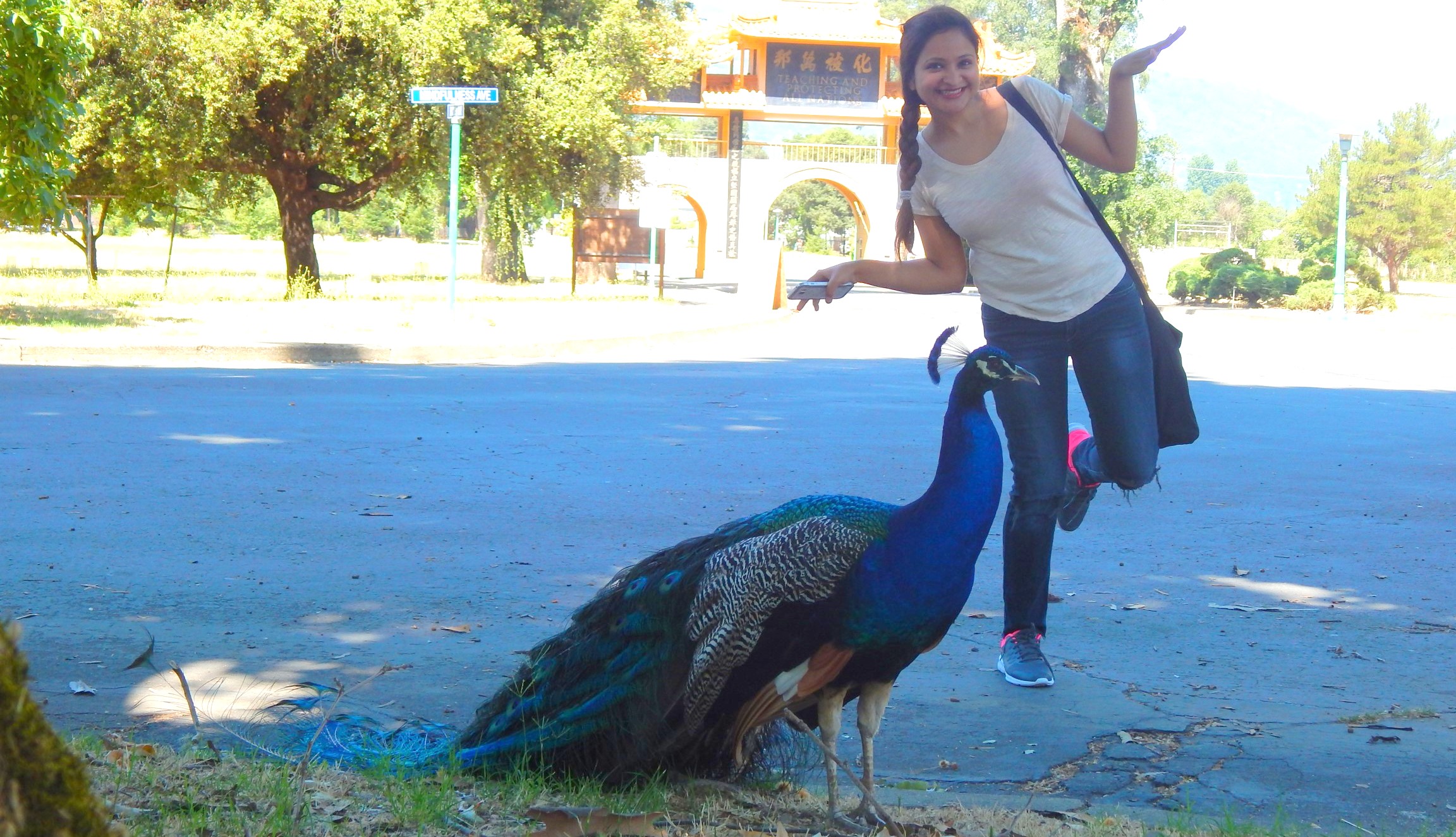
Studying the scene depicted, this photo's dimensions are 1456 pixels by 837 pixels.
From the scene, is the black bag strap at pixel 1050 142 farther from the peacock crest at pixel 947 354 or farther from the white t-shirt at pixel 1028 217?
the peacock crest at pixel 947 354

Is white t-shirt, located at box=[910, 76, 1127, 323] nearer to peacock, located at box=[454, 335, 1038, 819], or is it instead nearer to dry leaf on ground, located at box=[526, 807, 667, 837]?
peacock, located at box=[454, 335, 1038, 819]

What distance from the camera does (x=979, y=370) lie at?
11.4ft

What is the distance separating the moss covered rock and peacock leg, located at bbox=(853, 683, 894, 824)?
79.7 inches

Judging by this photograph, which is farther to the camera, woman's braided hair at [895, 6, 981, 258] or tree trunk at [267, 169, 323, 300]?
tree trunk at [267, 169, 323, 300]

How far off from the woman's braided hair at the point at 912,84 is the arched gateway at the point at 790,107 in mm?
47574

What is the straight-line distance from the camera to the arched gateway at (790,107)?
2040 inches

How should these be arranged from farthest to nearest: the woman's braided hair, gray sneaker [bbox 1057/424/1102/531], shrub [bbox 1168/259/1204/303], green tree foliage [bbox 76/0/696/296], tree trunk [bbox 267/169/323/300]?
shrub [bbox 1168/259/1204/303] < tree trunk [bbox 267/169/323/300] < green tree foliage [bbox 76/0/696/296] < gray sneaker [bbox 1057/424/1102/531] < the woman's braided hair

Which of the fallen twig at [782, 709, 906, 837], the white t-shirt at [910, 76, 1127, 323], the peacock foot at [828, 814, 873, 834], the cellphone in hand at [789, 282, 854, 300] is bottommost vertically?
the peacock foot at [828, 814, 873, 834]

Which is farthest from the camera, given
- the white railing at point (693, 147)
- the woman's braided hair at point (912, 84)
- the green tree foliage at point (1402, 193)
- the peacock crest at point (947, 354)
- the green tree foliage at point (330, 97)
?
the white railing at point (693, 147)

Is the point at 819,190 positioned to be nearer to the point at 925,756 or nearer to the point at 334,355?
the point at 334,355

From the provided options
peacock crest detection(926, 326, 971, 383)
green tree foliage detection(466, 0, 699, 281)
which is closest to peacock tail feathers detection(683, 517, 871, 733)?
peacock crest detection(926, 326, 971, 383)

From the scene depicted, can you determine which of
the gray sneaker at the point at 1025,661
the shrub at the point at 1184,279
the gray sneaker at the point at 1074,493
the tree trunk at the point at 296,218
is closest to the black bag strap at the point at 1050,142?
the gray sneaker at the point at 1074,493

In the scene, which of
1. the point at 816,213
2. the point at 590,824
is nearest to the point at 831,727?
the point at 590,824

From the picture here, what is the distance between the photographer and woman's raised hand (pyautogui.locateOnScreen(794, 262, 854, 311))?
405 cm
